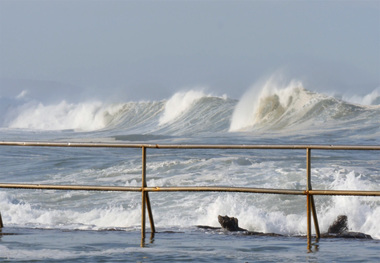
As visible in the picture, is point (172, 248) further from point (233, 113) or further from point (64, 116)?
point (64, 116)

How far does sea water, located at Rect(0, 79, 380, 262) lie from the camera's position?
7.90m

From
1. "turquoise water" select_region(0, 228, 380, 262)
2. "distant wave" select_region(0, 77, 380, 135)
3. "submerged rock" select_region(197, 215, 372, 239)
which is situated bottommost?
"turquoise water" select_region(0, 228, 380, 262)

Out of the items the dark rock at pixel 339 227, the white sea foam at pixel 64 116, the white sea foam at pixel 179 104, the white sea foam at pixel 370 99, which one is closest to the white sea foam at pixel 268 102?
the white sea foam at pixel 179 104

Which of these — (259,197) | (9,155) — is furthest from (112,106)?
(259,197)

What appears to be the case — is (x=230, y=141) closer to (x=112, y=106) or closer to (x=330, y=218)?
(x=330, y=218)

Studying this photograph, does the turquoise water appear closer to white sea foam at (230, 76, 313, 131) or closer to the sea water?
the sea water

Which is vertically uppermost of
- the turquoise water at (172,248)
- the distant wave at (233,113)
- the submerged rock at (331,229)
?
the distant wave at (233,113)

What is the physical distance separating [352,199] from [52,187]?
623 centimetres

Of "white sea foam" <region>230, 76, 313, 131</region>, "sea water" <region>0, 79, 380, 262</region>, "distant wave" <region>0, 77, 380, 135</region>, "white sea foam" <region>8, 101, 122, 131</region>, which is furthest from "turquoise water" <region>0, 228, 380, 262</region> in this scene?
"white sea foam" <region>8, 101, 122, 131</region>

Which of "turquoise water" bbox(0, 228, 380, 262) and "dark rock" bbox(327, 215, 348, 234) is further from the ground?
"dark rock" bbox(327, 215, 348, 234)

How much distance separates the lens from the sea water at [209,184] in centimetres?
790

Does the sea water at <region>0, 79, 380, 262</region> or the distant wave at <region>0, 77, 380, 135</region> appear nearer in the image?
the sea water at <region>0, 79, 380, 262</region>

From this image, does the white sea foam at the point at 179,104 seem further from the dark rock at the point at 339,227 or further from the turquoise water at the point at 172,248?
the turquoise water at the point at 172,248

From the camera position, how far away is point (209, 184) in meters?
16.8
